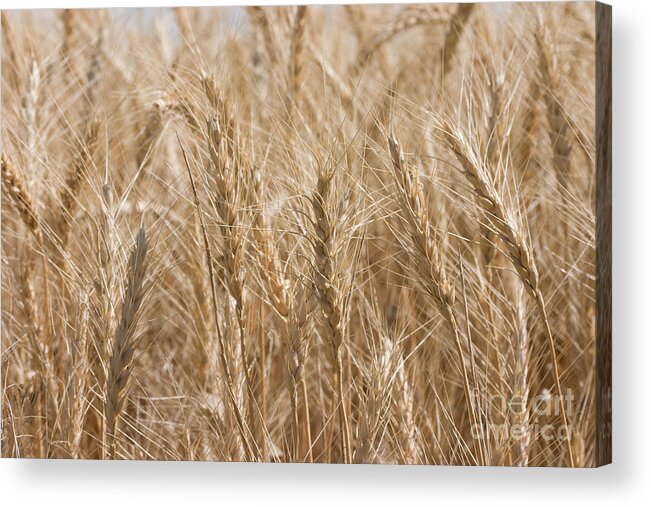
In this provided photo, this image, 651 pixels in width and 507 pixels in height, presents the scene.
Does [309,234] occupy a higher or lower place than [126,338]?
higher

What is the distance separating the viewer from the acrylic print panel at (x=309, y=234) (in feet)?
9.65

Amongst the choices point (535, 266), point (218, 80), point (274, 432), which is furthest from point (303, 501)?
point (218, 80)

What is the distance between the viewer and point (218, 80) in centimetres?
310

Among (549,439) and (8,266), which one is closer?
(549,439)

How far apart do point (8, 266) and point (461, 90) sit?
1358mm

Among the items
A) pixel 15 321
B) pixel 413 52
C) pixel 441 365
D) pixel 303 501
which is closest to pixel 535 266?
pixel 441 365

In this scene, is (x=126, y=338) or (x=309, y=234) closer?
(x=309, y=234)

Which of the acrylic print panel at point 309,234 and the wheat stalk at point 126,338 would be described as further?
the wheat stalk at point 126,338

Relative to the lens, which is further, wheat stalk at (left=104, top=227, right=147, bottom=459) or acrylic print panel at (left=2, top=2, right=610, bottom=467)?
wheat stalk at (left=104, top=227, right=147, bottom=459)

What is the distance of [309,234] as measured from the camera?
299cm

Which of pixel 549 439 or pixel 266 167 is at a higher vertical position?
pixel 266 167

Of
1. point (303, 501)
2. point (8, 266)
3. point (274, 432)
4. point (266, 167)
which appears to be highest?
point (266, 167)

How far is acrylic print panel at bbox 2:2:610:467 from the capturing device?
2.94 m

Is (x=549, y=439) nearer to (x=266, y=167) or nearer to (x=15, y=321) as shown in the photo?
(x=266, y=167)
